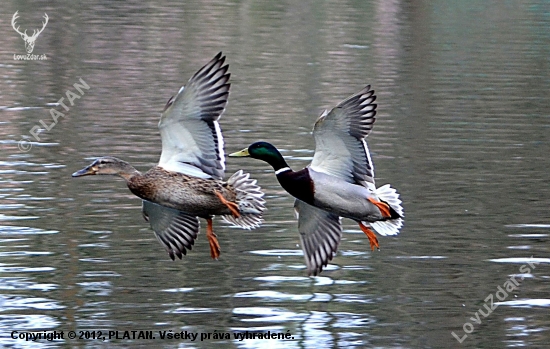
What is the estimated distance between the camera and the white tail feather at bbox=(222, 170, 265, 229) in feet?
32.9

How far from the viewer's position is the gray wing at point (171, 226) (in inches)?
417

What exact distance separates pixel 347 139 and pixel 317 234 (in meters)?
0.92

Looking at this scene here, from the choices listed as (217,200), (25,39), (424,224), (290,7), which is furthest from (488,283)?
(290,7)

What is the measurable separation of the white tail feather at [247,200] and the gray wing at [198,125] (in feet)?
0.55

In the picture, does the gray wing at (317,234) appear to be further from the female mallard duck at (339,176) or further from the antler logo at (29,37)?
the antler logo at (29,37)

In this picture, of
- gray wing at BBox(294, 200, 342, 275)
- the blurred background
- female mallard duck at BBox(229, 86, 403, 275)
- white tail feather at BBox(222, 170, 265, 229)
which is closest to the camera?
female mallard duck at BBox(229, 86, 403, 275)

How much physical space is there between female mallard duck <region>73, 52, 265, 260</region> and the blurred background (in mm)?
1172

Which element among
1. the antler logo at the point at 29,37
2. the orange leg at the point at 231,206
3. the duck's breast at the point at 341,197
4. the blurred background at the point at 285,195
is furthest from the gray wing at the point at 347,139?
the antler logo at the point at 29,37

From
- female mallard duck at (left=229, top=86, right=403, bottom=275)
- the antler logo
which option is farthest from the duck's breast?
the antler logo

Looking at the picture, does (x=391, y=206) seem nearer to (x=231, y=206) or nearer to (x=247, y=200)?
(x=247, y=200)

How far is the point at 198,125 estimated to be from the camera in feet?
32.6

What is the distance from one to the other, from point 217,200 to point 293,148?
815 centimetres

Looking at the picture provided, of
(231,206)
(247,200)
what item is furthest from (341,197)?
(231,206)

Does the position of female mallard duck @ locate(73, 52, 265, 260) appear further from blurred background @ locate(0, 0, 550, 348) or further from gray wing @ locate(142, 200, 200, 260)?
blurred background @ locate(0, 0, 550, 348)
